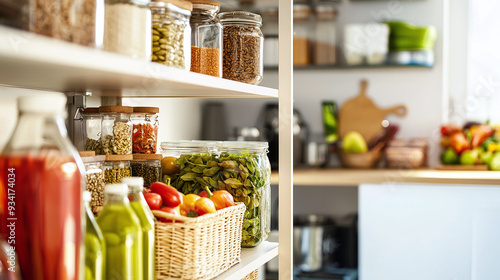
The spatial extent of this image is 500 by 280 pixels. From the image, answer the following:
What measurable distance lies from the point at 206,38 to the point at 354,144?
1.85 meters

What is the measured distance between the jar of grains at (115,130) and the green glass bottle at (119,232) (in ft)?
0.96

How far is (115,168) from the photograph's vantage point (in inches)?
34.9

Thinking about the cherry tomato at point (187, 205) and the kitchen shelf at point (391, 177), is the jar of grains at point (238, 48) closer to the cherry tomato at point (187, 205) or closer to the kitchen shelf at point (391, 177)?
the cherry tomato at point (187, 205)

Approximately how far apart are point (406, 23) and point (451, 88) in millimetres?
397

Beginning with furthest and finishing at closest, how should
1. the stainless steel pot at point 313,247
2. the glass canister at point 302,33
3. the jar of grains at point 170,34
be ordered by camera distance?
the glass canister at point 302,33
the stainless steel pot at point 313,247
the jar of grains at point 170,34

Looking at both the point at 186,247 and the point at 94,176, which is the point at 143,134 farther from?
the point at 186,247

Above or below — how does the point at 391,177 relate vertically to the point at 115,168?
below

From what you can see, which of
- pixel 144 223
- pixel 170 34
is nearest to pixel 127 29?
pixel 170 34

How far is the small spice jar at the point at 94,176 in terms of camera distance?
0.79 metres

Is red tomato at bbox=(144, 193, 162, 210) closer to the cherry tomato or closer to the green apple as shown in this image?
the cherry tomato

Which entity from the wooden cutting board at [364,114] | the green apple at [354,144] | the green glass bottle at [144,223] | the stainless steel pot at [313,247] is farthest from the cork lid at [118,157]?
the wooden cutting board at [364,114]

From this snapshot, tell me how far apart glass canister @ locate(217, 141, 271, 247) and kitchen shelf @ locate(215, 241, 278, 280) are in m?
0.02

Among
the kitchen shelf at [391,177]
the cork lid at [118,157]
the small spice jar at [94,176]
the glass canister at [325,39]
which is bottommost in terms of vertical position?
the kitchen shelf at [391,177]

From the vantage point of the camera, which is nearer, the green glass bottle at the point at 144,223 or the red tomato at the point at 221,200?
the green glass bottle at the point at 144,223
